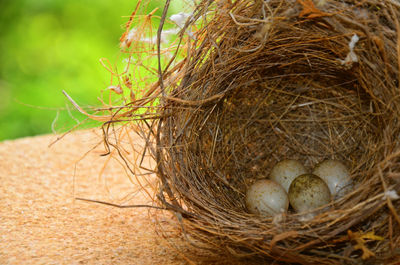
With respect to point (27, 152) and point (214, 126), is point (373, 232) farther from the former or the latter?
point (27, 152)

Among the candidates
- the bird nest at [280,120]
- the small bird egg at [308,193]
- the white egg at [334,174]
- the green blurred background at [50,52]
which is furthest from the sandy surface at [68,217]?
the green blurred background at [50,52]

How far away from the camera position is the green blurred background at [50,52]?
406 centimetres

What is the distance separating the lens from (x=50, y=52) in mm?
4258

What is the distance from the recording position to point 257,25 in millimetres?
1199

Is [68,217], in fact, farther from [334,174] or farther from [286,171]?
[334,174]

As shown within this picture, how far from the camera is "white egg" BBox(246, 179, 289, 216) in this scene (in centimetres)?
127

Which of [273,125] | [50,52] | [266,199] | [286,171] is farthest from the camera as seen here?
[50,52]

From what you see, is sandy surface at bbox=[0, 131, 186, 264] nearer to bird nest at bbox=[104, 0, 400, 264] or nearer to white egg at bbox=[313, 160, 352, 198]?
bird nest at bbox=[104, 0, 400, 264]

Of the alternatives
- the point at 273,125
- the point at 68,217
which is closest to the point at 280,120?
the point at 273,125

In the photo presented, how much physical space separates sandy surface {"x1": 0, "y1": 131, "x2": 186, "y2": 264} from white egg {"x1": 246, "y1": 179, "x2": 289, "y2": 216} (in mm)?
239

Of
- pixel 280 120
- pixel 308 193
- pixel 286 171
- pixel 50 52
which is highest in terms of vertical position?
pixel 50 52

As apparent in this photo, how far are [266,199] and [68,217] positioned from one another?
631 millimetres

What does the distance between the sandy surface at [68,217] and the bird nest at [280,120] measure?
16cm

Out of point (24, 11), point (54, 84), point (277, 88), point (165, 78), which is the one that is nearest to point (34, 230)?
point (165, 78)
